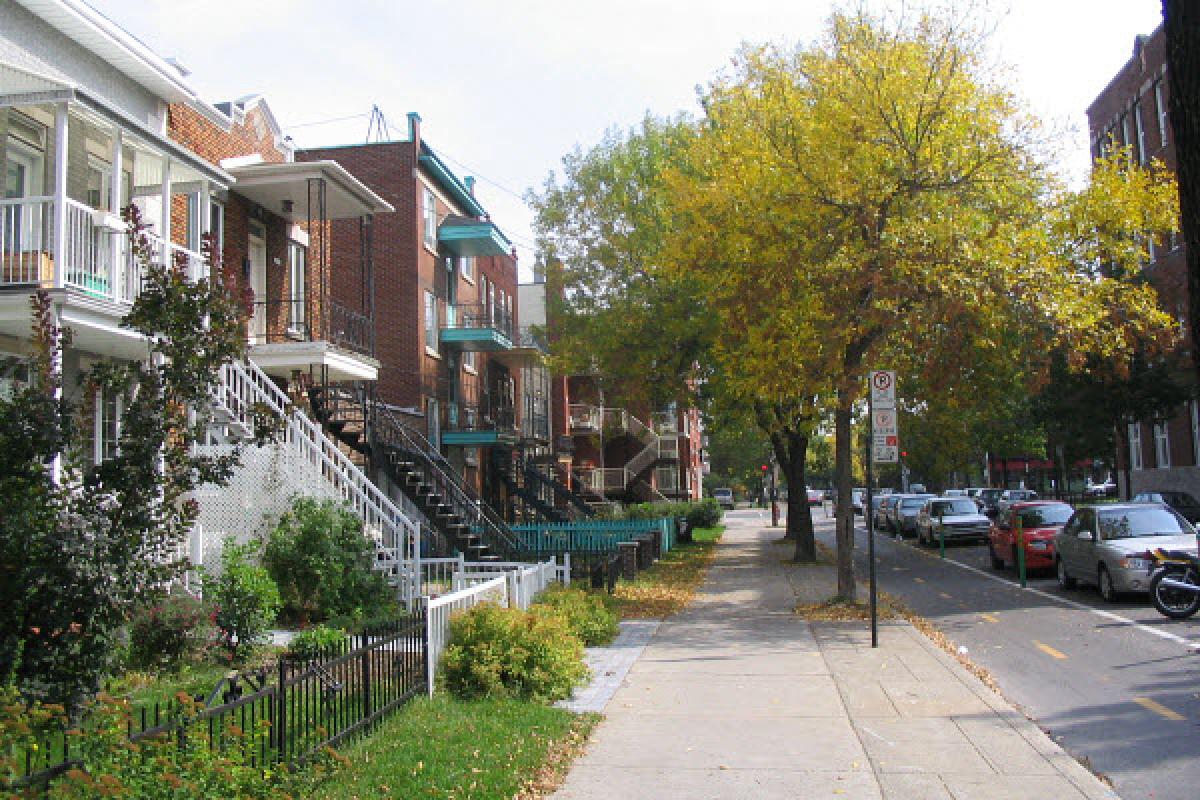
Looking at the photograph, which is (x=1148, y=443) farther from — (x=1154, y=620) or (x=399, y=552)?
(x=399, y=552)

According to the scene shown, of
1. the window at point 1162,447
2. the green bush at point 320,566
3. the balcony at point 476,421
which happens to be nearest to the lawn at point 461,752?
the green bush at point 320,566

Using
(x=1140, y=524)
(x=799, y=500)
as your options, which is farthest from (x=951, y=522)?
(x=1140, y=524)

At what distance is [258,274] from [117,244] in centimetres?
611

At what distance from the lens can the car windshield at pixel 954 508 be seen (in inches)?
1266

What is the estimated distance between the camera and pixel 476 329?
96.9 ft

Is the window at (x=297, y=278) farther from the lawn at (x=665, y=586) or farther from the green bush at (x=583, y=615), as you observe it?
the green bush at (x=583, y=615)

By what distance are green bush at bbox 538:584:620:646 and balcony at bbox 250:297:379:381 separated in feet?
20.2

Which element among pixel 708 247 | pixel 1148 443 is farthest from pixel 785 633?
pixel 1148 443

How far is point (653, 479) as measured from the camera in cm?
5700

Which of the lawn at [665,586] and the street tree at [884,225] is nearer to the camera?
the street tree at [884,225]

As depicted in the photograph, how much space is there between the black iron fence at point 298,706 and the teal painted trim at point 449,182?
2178 centimetres

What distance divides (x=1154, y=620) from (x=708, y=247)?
Result: 828 cm

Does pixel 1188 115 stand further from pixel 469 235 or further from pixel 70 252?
pixel 469 235

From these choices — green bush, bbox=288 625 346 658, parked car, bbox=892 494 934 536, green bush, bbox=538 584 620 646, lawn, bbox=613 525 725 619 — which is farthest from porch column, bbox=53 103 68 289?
parked car, bbox=892 494 934 536
